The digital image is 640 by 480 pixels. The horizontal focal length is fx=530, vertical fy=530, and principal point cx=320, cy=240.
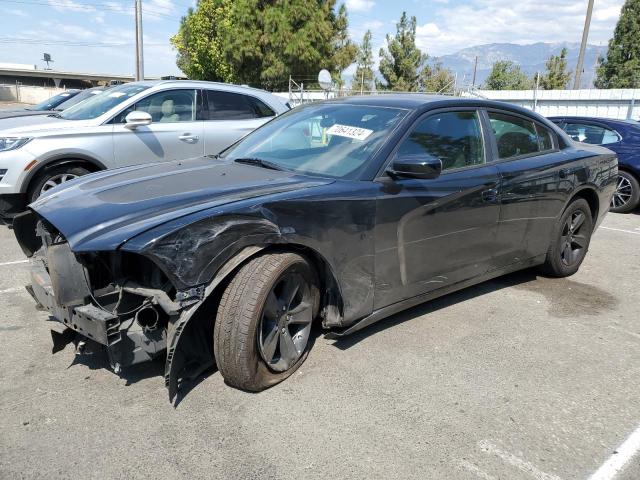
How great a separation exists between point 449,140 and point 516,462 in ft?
7.27

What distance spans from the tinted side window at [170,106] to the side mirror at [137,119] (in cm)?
27

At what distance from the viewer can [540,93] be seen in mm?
17203

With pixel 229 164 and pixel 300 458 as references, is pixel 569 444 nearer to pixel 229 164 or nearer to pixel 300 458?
pixel 300 458

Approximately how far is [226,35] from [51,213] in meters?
32.9

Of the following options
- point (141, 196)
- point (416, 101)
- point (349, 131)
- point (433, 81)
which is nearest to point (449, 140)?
point (416, 101)

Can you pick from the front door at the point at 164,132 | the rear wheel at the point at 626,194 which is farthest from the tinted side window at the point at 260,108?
the rear wheel at the point at 626,194

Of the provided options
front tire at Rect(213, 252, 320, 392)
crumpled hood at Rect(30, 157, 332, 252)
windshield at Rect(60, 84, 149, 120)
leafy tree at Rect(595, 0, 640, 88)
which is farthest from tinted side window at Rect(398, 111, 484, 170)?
leafy tree at Rect(595, 0, 640, 88)

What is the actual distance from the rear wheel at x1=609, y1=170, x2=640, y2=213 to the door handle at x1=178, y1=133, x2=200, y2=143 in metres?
6.97

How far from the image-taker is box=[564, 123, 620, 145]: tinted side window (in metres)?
9.19

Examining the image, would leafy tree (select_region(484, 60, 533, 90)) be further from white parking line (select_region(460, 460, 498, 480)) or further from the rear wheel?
white parking line (select_region(460, 460, 498, 480))

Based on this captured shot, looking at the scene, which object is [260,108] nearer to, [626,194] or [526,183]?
[526,183]

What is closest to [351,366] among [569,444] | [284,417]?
[284,417]

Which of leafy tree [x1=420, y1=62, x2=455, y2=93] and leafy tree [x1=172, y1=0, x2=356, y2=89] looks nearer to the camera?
leafy tree [x1=172, y1=0, x2=356, y2=89]

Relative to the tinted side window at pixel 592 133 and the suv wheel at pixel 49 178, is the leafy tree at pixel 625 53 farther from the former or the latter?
the suv wheel at pixel 49 178
